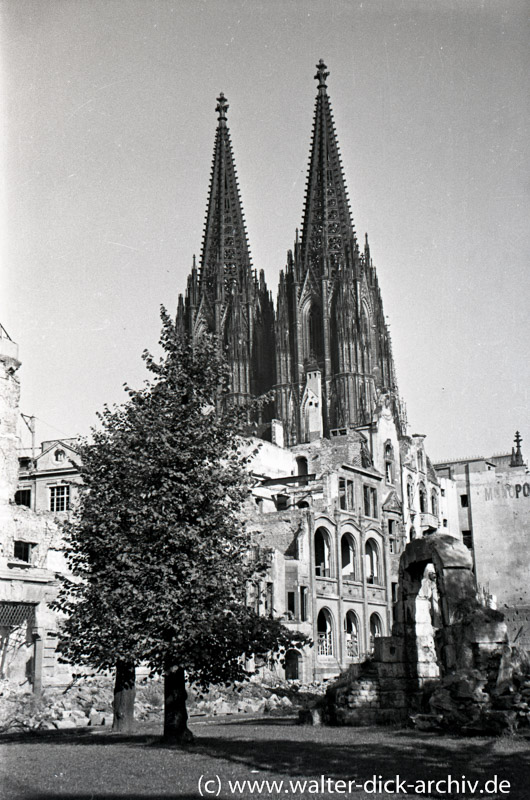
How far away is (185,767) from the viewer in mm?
14523

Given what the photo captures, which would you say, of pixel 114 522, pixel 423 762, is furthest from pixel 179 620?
pixel 423 762

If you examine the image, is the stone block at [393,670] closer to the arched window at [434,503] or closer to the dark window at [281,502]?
the dark window at [281,502]

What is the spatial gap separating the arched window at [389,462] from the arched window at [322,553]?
11.7 metres

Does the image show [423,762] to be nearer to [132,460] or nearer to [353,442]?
[132,460]

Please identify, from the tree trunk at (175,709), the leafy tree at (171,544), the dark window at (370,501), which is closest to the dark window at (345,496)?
the dark window at (370,501)

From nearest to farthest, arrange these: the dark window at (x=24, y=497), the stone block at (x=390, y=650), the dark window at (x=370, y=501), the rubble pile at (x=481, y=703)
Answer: the rubble pile at (x=481, y=703), the stone block at (x=390, y=650), the dark window at (x=24, y=497), the dark window at (x=370, y=501)

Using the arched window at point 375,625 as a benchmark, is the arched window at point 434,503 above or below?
above

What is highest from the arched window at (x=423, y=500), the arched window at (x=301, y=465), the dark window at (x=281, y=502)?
the arched window at (x=301, y=465)

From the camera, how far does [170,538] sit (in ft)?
61.9

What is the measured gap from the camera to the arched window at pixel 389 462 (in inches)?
2672

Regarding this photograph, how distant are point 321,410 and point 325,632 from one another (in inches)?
1546

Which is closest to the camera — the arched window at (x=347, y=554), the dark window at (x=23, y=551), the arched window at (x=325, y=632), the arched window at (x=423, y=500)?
the dark window at (x=23, y=551)

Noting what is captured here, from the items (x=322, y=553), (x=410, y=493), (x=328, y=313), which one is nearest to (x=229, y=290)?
(x=328, y=313)

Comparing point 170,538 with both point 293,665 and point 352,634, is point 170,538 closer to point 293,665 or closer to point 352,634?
→ point 293,665
